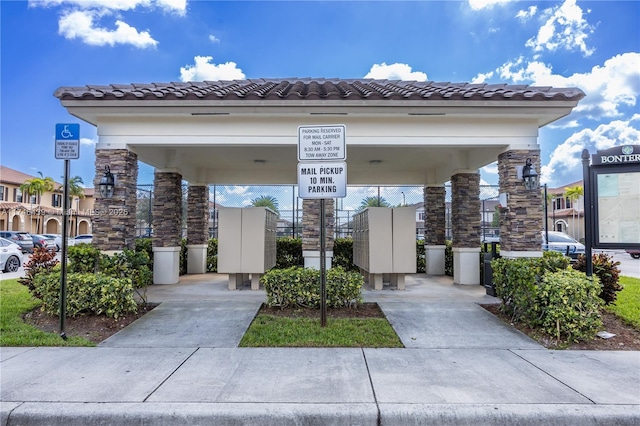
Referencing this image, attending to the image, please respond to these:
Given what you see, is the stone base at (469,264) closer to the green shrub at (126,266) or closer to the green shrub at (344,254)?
the green shrub at (344,254)

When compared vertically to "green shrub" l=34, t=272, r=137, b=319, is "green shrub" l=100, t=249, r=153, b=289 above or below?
above

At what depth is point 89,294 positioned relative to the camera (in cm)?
624

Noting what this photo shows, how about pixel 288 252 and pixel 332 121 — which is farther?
pixel 288 252

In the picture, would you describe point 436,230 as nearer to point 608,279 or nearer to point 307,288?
point 608,279

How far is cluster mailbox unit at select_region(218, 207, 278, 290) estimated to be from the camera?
9.37 metres

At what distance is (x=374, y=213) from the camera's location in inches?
367

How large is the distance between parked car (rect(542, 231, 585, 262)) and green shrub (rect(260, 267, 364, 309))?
10.8 meters

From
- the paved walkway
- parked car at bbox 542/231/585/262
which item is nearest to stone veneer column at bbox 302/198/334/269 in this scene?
the paved walkway

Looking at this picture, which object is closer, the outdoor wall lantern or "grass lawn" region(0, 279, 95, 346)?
"grass lawn" region(0, 279, 95, 346)

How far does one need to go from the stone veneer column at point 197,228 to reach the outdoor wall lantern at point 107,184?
4679 millimetres

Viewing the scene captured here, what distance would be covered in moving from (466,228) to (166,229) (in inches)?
322

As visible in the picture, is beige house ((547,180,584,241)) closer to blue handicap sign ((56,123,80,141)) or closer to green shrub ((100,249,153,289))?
green shrub ((100,249,153,289))

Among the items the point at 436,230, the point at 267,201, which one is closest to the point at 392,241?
the point at 436,230

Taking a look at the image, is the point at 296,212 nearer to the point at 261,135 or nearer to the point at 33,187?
the point at 261,135
